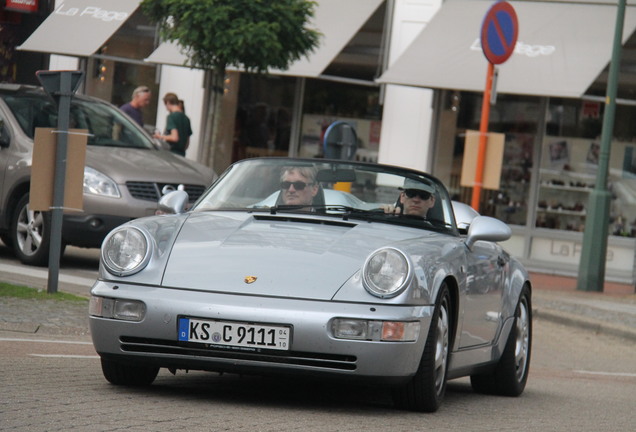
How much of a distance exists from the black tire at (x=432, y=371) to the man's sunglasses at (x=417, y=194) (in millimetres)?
936

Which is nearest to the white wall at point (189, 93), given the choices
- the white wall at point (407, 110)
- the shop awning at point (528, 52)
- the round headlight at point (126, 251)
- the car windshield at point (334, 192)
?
the white wall at point (407, 110)

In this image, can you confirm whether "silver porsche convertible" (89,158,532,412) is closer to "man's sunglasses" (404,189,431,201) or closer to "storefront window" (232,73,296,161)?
"man's sunglasses" (404,189,431,201)

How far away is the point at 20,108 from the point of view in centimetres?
1523

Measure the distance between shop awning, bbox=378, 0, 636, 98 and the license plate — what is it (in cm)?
1308

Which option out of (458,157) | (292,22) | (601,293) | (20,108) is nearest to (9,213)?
(20,108)

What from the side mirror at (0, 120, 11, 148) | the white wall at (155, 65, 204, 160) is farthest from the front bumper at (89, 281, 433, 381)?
the white wall at (155, 65, 204, 160)

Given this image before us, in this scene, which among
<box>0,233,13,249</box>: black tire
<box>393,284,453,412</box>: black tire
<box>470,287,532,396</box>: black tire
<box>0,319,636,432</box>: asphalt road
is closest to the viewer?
<box>0,319,636,432</box>: asphalt road

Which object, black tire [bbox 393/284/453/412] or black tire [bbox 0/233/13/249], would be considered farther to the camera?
black tire [bbox 0/233/13/249]

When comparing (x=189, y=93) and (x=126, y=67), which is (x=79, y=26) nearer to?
(x=126, y=67)

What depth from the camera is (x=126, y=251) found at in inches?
267

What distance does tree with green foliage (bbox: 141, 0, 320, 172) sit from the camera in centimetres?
1900

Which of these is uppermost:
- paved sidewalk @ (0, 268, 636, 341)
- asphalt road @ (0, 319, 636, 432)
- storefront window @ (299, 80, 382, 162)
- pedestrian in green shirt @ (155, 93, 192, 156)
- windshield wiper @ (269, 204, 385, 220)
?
storefront window @ (299, 80, 382, 162)

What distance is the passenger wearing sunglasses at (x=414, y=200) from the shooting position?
7730 mm

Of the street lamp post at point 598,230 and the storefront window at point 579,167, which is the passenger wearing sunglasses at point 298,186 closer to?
the street lamp post at point 598,230
